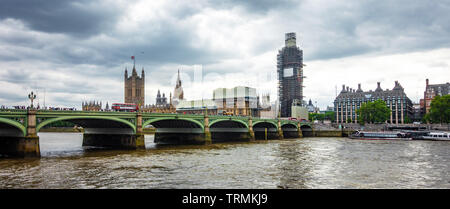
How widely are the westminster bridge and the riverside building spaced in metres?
82.0

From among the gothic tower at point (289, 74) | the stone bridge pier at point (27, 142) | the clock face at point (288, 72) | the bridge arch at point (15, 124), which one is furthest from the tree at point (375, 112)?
the bridge arch at point (15, 124)

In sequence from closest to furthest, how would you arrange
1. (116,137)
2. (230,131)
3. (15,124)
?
(15,124), (116,137), (230,131)

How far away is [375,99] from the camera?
16725 cm

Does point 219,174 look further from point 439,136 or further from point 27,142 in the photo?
point 439,136

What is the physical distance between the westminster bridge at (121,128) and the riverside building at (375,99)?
82.0 m

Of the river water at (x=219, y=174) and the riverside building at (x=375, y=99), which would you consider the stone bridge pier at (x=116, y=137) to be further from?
the riverside building at (x=375, y=99)

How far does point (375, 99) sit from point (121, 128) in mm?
142611

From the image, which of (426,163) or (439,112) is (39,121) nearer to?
(426,163)

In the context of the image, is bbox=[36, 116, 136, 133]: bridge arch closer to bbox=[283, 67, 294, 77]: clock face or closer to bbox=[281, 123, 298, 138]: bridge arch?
bbox=[281, 123, 298, 138]: bridge arch

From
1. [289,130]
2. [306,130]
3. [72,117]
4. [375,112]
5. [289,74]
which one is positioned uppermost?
[289,74]

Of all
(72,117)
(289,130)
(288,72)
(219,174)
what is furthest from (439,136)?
(288,72)

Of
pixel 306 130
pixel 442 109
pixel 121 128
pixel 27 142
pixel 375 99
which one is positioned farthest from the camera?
pixel 375 99
